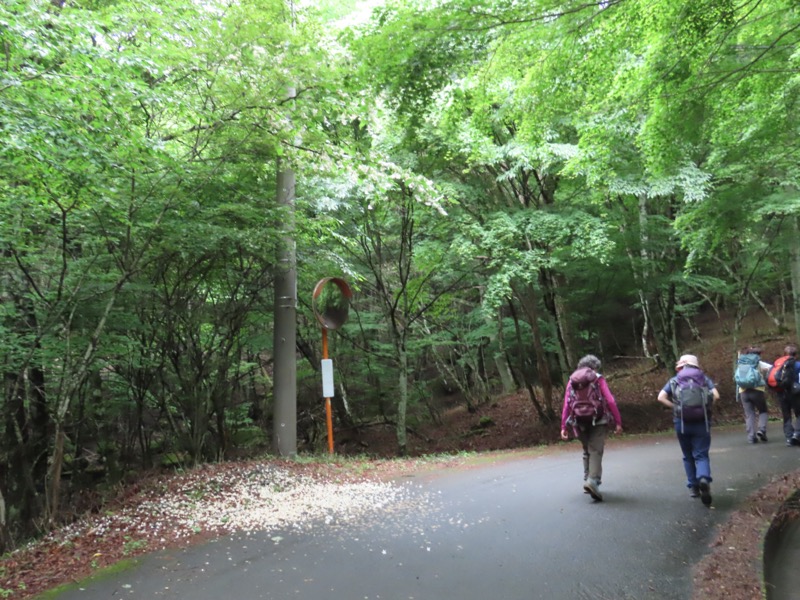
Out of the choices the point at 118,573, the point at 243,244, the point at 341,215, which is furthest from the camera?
the point at 341,215

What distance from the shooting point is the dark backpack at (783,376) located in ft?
29.6

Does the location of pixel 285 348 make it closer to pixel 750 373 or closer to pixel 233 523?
pixel 233 523

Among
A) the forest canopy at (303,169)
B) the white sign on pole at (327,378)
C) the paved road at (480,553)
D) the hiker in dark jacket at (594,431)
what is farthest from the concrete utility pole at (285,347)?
the hiker in dark jacket at (594,431)

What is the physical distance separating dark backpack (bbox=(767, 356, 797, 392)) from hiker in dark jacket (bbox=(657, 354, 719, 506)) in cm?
433

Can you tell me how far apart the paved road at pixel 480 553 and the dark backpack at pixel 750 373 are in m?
2.93

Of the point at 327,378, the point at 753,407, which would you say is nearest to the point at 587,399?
the point at 327,378

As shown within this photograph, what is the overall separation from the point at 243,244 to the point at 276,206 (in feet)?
2.93

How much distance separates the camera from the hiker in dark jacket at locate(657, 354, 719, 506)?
5.85 metres

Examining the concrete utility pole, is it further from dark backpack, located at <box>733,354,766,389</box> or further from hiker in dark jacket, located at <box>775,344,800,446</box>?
hiker in dark jacket, located at <box>775,344,800,446</box>

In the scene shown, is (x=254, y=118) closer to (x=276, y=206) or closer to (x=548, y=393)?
(x=276, y=206)

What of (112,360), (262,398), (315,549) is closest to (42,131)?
(315,549)

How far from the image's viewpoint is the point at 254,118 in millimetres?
6961

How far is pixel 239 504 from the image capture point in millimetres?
6402

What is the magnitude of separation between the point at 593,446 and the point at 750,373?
527 centimetres
